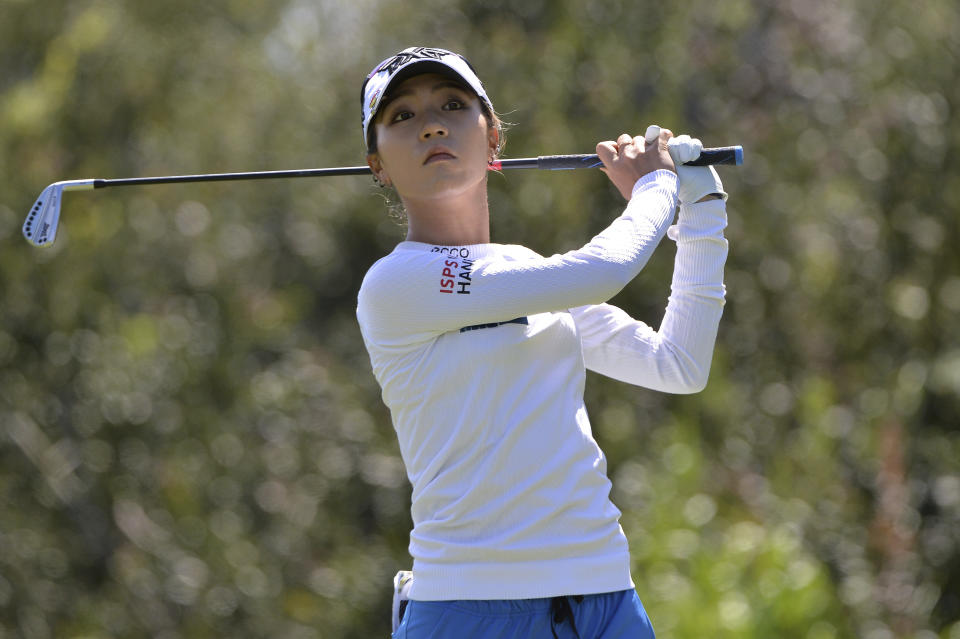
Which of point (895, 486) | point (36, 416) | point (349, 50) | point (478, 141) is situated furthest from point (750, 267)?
point (478, 141)

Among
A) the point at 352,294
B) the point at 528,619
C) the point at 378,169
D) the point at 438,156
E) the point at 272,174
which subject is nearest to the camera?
the point at 528,619

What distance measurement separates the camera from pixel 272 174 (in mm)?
2635

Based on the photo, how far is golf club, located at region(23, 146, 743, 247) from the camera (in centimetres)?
235

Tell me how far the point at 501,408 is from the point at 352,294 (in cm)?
597

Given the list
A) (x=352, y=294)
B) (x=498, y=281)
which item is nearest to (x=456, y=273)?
(x=498, y=281)

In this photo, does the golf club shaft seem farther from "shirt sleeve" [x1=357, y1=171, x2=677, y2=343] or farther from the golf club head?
the golf club head

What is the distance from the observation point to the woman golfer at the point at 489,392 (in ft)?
6.78

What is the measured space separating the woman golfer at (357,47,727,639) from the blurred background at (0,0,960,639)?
451 centimetres

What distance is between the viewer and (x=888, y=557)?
649 cm

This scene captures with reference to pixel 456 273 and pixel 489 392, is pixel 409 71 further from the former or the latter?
pixel 489 392

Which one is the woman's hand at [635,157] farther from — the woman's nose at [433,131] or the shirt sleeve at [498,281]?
the woman's nose at [433,131]

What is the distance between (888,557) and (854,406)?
87 centimetres

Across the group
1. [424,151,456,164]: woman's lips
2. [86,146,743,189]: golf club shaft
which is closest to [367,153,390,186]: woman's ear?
[86,146,743,189]: golf club shaft

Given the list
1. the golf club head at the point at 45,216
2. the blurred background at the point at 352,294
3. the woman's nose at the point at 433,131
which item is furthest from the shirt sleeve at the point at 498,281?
the blurred background at the point at 352,294
